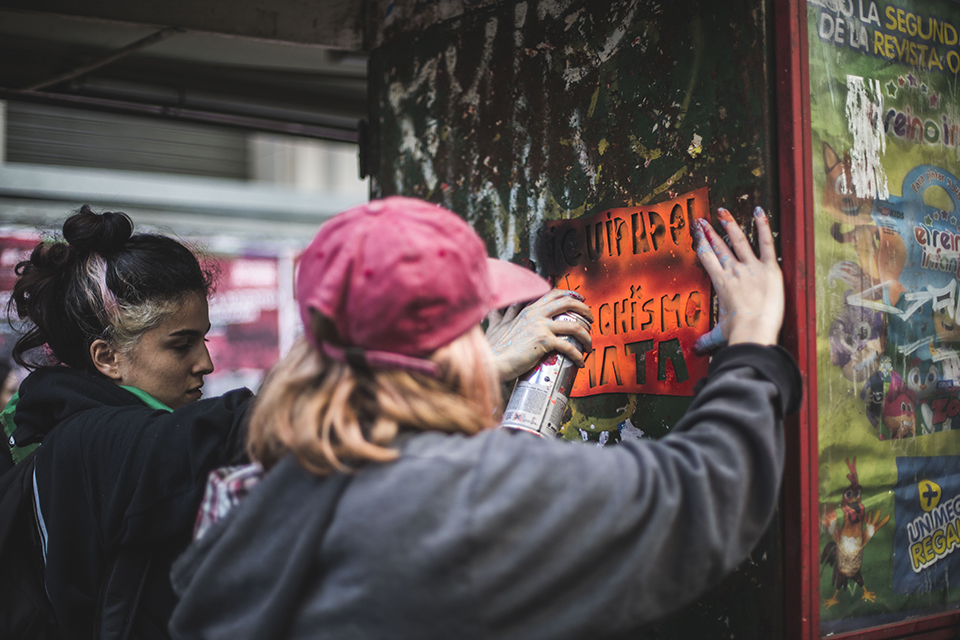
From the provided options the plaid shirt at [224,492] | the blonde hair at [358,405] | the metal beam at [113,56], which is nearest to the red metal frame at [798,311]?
the blonde hair at [358,405]

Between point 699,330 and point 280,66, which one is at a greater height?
point 280,66

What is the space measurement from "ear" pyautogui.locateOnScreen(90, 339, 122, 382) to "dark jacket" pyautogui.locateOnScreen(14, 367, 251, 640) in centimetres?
27

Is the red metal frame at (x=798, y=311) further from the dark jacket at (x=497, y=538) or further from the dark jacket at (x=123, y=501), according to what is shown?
the dark jacket at (x=123, y=501)

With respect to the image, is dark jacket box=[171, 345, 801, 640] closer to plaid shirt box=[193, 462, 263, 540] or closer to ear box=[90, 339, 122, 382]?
plaid shirt box=[193, 462, 263, 540]

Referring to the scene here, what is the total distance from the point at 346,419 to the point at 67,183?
661cm

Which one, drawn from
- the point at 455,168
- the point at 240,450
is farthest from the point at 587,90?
the point at 240,450

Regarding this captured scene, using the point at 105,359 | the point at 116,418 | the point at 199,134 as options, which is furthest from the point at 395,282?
the point at 199,134

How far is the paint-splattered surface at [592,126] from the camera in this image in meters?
1.75

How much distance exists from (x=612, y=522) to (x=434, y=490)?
248mm

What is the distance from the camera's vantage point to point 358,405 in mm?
1170

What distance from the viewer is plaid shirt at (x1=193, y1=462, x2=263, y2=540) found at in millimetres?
1271

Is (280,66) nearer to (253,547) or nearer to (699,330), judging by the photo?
(699,330)

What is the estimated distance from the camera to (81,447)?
1.75m

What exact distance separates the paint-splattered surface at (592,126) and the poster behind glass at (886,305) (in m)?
0.15
